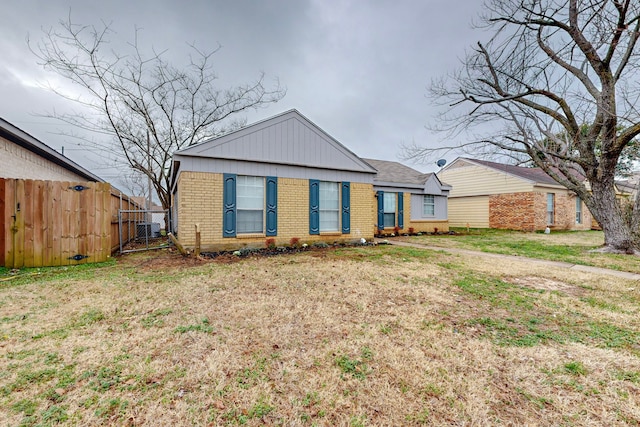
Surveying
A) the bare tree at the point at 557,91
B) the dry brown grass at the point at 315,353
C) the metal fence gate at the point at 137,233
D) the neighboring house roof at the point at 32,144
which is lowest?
the dry brown grass at the point at 315,353

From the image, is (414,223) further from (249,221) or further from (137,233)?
(137,233)

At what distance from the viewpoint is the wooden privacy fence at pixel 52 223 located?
564 cm

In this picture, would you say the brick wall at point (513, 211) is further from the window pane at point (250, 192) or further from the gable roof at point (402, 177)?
the window pane at point (250, 192)

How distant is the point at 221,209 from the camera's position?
793 centimetres

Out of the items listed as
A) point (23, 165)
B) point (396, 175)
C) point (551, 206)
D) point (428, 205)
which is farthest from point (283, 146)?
point (551, 206)

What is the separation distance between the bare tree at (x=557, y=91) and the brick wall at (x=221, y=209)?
4403 millimetres

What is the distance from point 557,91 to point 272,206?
1080 centimetres

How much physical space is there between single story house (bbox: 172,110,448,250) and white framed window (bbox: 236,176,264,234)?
3 cm

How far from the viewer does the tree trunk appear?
8609 mm

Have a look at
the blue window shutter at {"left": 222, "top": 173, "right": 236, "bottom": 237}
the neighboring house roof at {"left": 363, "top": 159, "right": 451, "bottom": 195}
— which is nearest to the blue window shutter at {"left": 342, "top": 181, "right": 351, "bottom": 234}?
the blue window shutter at {"left": 222, "top": 173, "right": 236, "bottom": 237}

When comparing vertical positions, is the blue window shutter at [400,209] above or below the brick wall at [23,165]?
below

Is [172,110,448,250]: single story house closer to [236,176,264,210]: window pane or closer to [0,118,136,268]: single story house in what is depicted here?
[236,176,264,210]: window pane

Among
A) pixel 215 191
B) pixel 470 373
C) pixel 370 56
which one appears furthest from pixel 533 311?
pixel 370 56

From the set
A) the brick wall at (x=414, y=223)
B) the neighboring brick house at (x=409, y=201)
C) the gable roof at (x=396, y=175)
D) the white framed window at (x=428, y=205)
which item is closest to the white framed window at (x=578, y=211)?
the neighboring brick house at (x=409, y=201)
